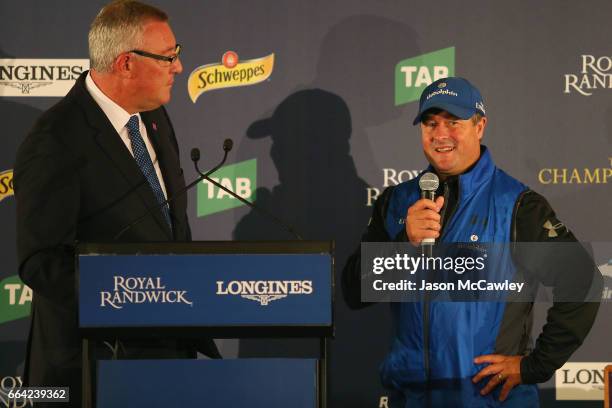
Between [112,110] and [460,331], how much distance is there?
137cm

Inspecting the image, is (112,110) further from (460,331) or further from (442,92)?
(460,331)

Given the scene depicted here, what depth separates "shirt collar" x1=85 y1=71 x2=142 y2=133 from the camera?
2.80 meters

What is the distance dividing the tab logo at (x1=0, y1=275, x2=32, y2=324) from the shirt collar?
126cm

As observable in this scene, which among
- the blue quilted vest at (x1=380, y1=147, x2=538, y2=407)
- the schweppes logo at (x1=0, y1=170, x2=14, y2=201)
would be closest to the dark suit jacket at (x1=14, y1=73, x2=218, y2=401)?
the blue quilted vest at (x1=380, y1=147, x2=538, y2=407)

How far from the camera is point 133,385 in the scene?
211 centimetres

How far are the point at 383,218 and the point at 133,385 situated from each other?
1304 millimetres

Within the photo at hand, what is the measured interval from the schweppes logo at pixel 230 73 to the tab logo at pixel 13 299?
3.81ft

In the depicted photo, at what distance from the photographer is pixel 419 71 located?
3.71 m

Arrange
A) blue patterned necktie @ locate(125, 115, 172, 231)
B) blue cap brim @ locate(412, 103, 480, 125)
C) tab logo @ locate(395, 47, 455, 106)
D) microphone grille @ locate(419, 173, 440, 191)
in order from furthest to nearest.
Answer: tab logo @ locate(395, 47, 455, 106) → blue cap brim @ locate(412, 103, 480, 125) → blue patterned necktie @ locate(125, 115, 172, 231) → microphone grille @ locate(419, 173, 440, 191)

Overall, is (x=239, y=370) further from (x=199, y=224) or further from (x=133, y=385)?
(x=199, y=224)

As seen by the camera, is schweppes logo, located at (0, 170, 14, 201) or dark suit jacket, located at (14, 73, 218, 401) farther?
schweppes logo, located at (0, 170, 14, 201)

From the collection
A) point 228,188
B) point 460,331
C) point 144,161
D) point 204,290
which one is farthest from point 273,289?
point 228,188

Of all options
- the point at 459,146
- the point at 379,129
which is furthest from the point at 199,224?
the point at 459,146

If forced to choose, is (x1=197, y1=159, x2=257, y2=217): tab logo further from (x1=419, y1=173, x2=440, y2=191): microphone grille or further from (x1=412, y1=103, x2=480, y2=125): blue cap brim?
(x1=419, y1=173, x2=440, y2=191): microphone grille
